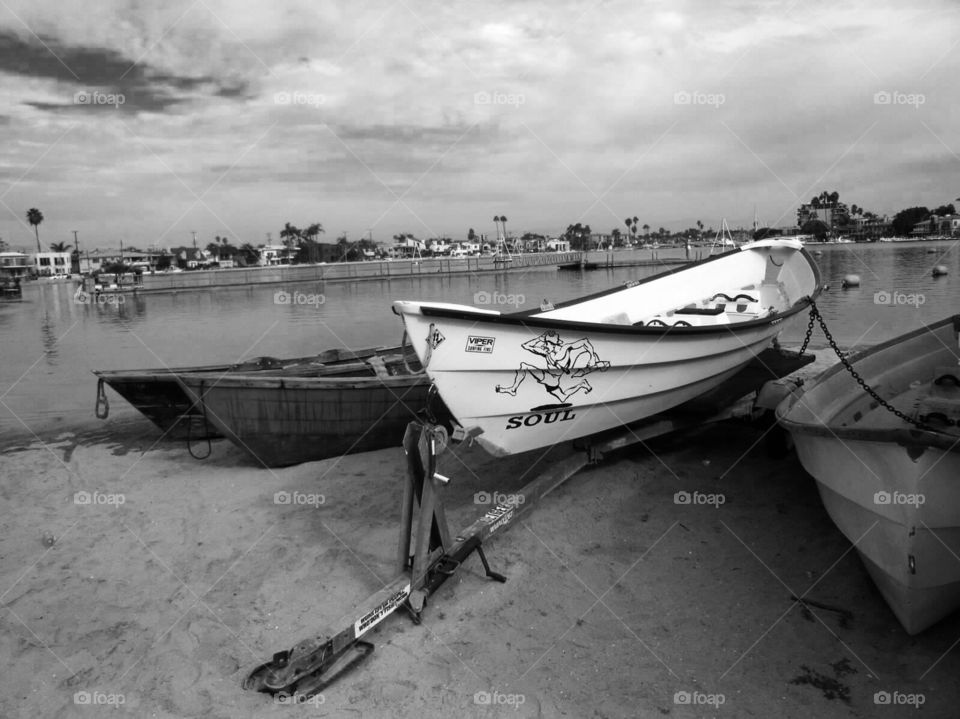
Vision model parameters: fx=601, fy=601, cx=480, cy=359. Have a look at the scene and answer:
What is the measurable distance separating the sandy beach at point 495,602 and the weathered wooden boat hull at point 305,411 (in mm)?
590

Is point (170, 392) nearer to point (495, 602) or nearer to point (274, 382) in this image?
point (274, 382)

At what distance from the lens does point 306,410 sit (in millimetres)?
7664

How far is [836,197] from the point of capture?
144 meters

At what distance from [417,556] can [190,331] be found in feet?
80.3

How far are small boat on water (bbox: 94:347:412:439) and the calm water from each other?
10.00 ft

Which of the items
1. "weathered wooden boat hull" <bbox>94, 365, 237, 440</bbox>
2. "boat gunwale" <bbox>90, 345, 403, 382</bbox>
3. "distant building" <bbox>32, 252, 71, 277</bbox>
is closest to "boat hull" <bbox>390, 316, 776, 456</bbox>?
"boat gunwale" <bbox>90, 345, 403, 382</bbox>

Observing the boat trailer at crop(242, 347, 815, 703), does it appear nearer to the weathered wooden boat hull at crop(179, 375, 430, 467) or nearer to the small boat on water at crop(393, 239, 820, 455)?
the small boat on water at crop(393, 239, 820, 455)

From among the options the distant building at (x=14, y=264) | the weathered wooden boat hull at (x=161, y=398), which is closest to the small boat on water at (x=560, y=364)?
the weathered wooden boat hull at (x=161, y=398)

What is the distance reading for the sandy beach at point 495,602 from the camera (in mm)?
3744

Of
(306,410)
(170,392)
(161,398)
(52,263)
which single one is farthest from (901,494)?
(52,263)

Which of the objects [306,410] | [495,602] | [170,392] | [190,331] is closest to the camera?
[495,602]

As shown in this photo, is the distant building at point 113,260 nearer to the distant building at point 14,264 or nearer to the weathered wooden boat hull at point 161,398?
the distant building at point 14,264

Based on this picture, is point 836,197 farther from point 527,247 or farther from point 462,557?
point 462,557

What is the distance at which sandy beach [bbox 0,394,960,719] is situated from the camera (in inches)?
147
